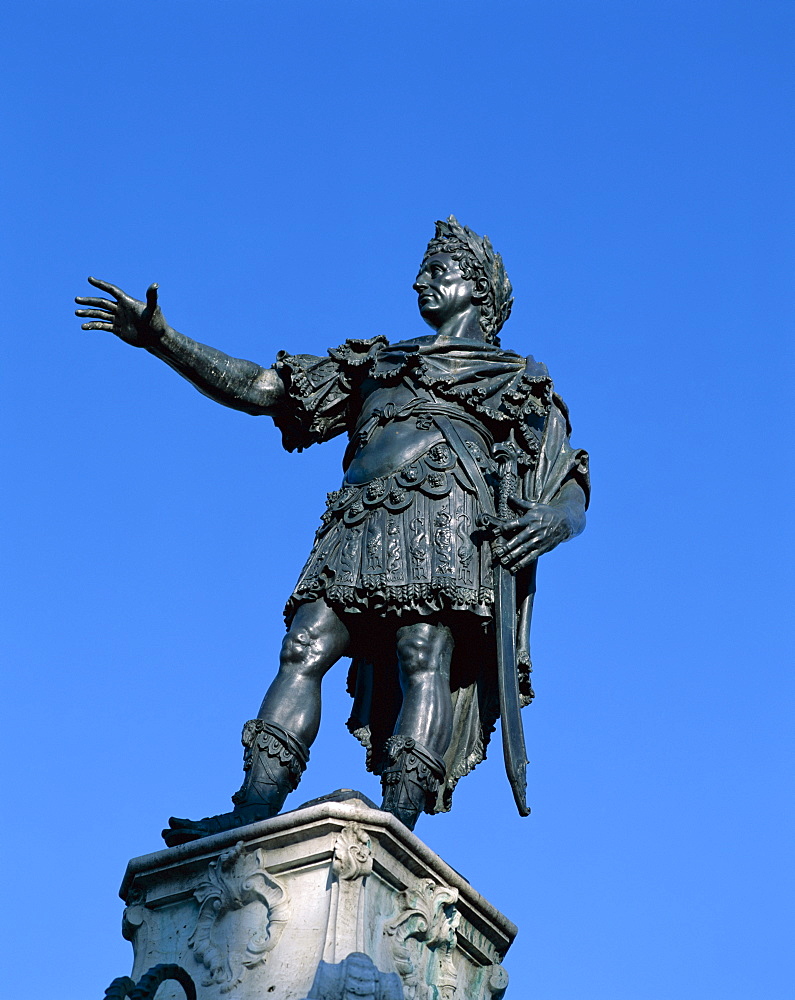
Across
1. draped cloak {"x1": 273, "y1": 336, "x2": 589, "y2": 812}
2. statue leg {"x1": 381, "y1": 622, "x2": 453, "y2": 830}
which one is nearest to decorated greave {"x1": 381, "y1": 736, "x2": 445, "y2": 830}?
statue leg {"x1": 381, "y1": 622, "x2": 453, "y2": 830}

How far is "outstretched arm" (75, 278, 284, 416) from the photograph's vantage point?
1041 cm

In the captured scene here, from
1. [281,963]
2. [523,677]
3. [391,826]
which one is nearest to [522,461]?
[523,677]

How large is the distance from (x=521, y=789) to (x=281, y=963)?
1.85m

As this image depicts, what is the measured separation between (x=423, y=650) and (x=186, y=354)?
260cm

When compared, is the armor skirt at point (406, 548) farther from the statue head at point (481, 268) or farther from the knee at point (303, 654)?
the statue head at point (481, 268)

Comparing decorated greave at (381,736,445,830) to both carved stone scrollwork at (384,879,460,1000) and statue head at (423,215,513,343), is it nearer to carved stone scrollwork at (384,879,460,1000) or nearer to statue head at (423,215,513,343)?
carved stone scrollwork at (384,879,460,1000)

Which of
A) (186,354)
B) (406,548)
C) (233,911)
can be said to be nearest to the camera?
(233,911)

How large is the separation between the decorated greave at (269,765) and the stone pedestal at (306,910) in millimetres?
532

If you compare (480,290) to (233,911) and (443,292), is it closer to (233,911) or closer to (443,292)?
(443,292)

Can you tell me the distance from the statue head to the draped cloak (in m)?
0.48

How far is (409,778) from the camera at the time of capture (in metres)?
8.92

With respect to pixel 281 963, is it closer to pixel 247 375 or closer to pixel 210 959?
pixel 210 959

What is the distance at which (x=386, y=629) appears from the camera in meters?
9.68

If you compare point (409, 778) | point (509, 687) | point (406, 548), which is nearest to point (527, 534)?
point (406, 548)
